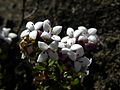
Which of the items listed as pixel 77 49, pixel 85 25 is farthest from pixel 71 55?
pixel 85 25

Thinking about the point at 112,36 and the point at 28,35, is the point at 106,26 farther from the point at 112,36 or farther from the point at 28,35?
the point at 28,35

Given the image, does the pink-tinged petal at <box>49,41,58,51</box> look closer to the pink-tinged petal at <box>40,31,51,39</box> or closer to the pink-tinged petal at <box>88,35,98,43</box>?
the pink-tinged petal at <box>40,31,51,39</box>

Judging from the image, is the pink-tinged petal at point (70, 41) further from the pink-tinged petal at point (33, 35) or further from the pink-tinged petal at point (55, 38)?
the pink-tinged petal at point (33, 35)

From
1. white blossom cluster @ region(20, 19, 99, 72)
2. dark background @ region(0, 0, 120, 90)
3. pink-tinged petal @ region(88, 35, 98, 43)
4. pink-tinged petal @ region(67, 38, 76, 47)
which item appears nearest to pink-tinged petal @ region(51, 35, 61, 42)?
white blossom cluster @ region(20, 19, 99, 72)

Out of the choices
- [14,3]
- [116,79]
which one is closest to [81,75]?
[116,79]

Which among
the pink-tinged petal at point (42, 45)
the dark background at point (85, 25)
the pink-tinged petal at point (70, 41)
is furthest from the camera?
the dark background at point (85, 25)

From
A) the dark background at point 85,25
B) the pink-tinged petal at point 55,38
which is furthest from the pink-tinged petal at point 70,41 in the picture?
the dark background at point 85,25
